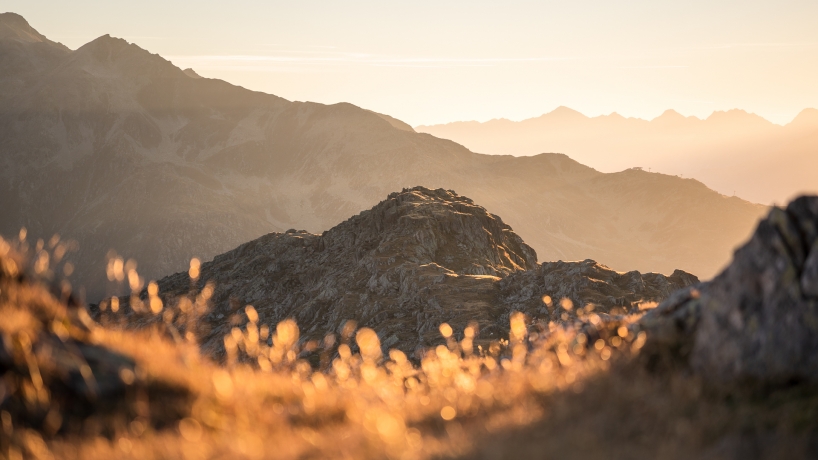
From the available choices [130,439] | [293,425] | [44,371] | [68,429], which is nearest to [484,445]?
[293,425]

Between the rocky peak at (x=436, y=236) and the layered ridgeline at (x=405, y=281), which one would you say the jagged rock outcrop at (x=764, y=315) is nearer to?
the layered ridgeline at (x=405, y=281)

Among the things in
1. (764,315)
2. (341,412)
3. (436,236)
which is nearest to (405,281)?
(436,236)

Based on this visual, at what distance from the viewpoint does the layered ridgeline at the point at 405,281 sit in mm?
51594

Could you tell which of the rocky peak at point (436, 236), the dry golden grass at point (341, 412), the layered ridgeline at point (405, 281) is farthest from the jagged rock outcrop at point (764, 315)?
the rocky peak at point (436, 236)

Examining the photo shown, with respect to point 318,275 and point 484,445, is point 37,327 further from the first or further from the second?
point 318,275

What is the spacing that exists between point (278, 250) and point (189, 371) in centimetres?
7358

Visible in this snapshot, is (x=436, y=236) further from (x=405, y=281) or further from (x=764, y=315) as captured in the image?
(x=764, y=315)

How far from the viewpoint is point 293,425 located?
6.79 meters

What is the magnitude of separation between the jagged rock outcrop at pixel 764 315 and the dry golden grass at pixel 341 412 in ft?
1.16

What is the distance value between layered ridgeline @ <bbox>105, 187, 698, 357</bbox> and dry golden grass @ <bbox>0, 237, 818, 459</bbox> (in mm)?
34330

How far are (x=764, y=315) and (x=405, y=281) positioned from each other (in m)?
52.7

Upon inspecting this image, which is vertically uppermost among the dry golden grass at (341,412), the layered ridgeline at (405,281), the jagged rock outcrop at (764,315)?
the jagged rock outcrop at (764,315)

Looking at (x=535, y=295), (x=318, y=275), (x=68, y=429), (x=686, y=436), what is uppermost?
(x=686, y=436)

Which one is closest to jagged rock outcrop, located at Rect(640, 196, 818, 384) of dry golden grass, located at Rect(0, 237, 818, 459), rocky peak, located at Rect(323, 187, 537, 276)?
dry golden grass, located at Rect(0, 237, 818, 459)
